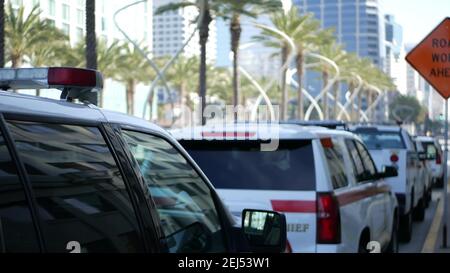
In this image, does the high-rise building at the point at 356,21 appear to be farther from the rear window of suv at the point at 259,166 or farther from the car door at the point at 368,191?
the rear window of suv at the point at 259,166

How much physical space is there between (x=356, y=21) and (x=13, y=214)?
108m

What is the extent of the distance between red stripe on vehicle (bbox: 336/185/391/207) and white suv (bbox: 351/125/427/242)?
12.1ft

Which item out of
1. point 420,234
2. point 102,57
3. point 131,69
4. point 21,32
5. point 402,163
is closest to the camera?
point 402,163

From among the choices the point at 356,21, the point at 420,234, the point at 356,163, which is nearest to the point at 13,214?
the point at 356,163

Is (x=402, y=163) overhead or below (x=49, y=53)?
below

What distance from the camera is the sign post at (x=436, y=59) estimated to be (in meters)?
11.3

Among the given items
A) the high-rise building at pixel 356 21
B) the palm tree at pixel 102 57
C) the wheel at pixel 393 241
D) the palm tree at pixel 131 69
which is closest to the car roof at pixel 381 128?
the wheel at pixel 393 241

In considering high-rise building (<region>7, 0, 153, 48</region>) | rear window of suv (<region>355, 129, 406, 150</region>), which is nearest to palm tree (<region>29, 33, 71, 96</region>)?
high-rise building (<region>7, 0, 153, 48</region>)

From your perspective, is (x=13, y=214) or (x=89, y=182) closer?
(x=13, y=214)

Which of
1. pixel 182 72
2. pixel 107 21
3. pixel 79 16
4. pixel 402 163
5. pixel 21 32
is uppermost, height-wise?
pixel 107 21

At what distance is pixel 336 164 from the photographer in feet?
21.0

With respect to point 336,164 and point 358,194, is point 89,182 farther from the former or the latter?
point 358,194

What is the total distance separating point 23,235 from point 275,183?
4.09 meters

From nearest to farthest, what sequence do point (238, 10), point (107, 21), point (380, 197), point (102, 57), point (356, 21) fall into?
point (380, 197) < point (238, 10) < point (102, 57) < point (107, 21) < point (356, 21)
